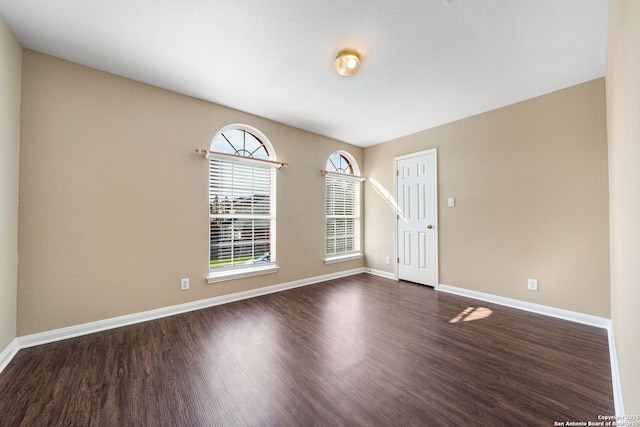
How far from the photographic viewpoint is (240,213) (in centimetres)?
342

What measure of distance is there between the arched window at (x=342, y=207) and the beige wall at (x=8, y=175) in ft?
11.4

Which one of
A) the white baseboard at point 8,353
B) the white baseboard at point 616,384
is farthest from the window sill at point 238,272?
the white baseboard at point 616,384

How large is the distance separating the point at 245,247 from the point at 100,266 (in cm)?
153

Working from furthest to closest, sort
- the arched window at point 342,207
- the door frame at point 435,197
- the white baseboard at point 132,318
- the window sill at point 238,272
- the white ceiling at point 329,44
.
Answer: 1. the arched window at point 342,207
2. the door frame at point 435,197
3. the window sill at point 238,272
4. the white baseboard at point 132,318
5. the white ceiling at point 329,44

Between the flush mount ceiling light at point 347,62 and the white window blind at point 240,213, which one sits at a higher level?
the flush mount ceiling light at point 347,62

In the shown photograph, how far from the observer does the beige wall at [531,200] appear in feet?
8.35

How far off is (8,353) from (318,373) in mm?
2420

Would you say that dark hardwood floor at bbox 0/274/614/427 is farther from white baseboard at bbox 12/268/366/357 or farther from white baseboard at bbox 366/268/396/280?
white baseboard at bbox 366/268/396/280

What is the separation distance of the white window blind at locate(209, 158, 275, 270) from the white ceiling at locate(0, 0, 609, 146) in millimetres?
936

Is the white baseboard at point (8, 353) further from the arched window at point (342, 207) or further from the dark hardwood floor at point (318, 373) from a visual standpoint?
the arched window at point (342, 207)

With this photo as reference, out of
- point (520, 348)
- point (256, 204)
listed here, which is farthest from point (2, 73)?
point (520, 348)

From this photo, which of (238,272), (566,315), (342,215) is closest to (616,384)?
(566,315)

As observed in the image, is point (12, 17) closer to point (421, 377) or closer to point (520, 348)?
point (421, 377)

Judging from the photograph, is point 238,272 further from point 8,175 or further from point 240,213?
point 8,175
